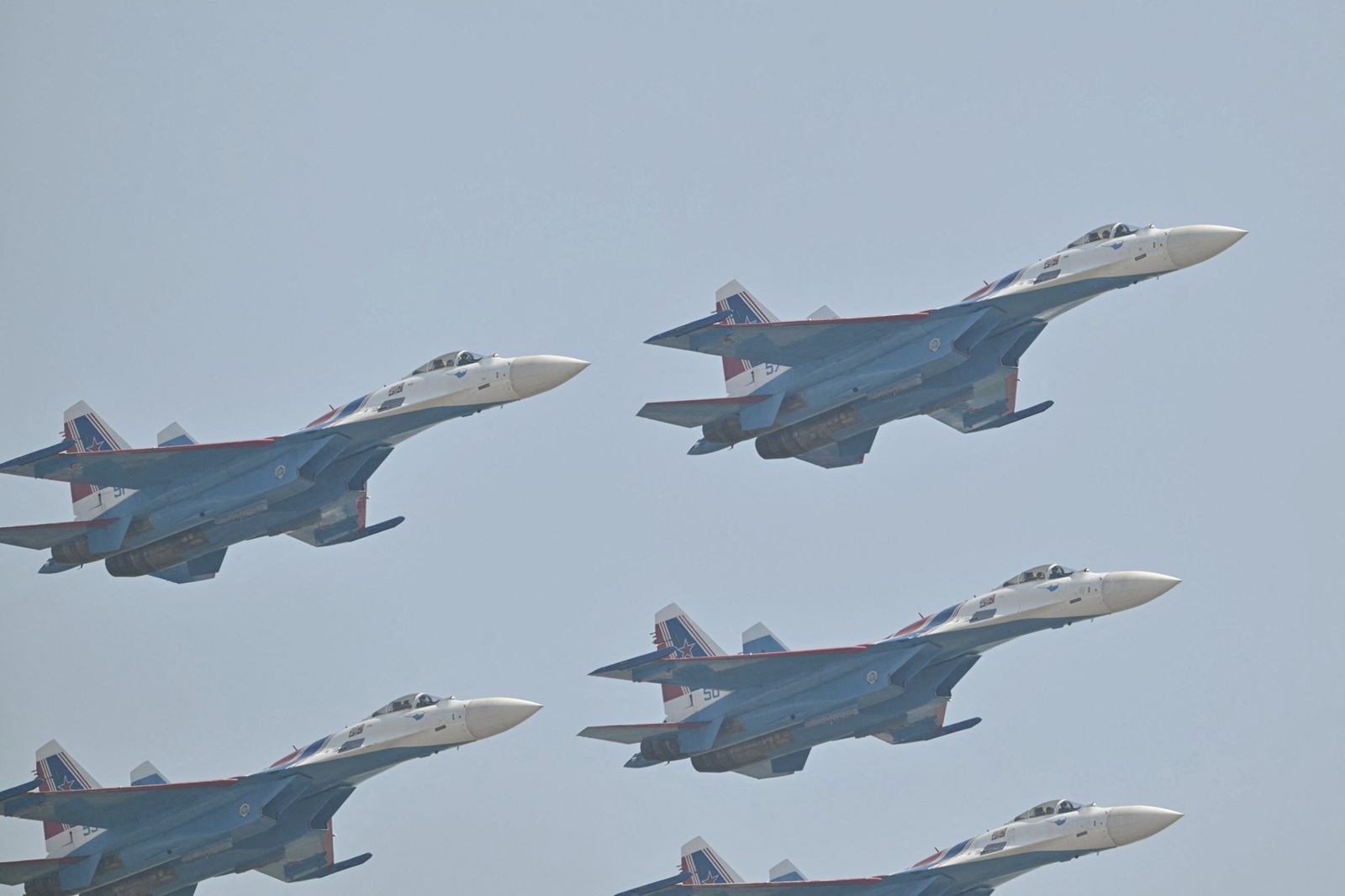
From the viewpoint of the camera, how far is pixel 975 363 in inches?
3666

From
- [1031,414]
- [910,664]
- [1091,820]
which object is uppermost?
[1031,414]

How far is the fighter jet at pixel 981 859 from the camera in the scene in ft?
299

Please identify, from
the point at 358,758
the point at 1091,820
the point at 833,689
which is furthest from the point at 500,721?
the point at 1091,820

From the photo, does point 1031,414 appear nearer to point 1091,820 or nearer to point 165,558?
point 1091,820

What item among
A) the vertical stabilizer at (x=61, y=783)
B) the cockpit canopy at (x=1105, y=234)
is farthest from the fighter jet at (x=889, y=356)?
the vertical stabilizer at (x=61, y=783)

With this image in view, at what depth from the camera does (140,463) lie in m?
92.7

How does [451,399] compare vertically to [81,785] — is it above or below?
above

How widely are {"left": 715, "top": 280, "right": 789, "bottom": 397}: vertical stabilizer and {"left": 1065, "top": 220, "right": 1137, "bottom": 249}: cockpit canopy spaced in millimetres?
9713

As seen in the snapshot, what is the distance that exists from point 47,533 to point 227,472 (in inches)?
236

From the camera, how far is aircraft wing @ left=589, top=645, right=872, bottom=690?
9312cm

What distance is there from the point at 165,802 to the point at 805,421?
23010 mm

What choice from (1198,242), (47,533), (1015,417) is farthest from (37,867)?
(1198,242)

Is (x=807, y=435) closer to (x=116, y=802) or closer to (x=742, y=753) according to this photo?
(x=742, y=753)

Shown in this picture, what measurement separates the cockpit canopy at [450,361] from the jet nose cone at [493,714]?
1016 cm
